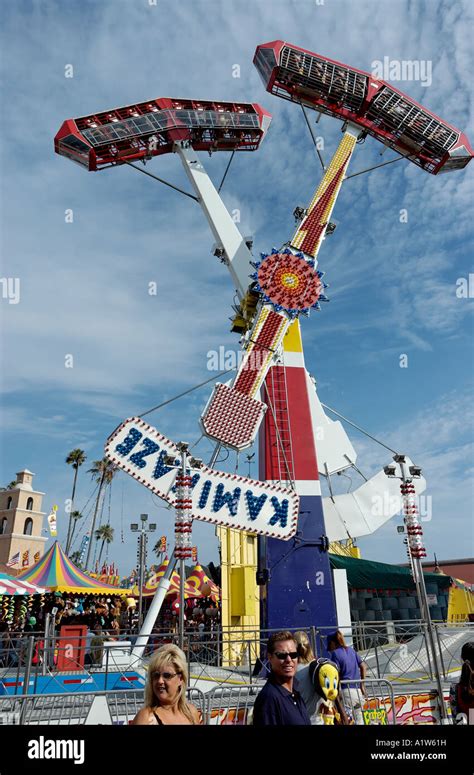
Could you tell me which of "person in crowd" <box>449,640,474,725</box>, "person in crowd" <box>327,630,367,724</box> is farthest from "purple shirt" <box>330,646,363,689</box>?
"person in crowd" <box>449,640,474,725</box>

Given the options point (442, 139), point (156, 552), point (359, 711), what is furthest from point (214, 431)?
point (156, 552)

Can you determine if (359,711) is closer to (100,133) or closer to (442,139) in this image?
(100,133)

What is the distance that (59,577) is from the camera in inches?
739

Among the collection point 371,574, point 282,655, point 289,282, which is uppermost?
point 289,282

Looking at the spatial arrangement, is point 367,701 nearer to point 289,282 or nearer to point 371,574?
point 289,282

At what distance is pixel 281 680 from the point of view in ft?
11.5

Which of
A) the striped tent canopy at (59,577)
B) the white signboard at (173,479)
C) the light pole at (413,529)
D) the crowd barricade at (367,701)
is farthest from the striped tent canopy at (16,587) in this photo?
the light pole at (413,529)

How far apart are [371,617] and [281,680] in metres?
23.2

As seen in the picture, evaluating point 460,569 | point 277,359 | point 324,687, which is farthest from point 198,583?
point 460,569

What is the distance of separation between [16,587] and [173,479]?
7.66 m

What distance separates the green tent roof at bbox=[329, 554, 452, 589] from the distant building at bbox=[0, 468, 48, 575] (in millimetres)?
29410

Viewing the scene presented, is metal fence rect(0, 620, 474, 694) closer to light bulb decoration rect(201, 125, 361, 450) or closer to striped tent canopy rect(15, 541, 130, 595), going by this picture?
striped tent canopy rect(15, 541, 130, 595)

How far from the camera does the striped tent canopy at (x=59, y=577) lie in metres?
18.4
